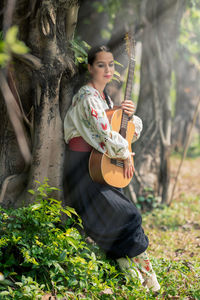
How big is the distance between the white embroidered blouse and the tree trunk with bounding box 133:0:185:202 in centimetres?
221

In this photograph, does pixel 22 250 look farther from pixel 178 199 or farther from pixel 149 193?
pixel 178 199

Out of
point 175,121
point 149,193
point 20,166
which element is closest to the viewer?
point 20,166

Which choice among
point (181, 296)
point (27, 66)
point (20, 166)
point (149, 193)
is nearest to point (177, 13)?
point (149, 193)

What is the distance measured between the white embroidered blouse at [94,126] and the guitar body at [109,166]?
75 millimetres

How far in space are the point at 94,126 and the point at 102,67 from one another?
584mm

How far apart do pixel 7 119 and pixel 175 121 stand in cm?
653

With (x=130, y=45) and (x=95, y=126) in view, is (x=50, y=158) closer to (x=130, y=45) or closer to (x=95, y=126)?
(x=95, y=126)

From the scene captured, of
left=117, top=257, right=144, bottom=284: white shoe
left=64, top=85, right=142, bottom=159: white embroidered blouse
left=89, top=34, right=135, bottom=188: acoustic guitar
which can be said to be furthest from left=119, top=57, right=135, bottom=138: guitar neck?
left=117, top=257, right=144, bottom=284: white shoe

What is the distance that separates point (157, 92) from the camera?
5246 mm

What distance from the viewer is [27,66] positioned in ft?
10.5

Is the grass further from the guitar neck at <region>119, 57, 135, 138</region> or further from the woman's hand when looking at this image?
the guitar neck at <region>119, 57, 135, 138</region>

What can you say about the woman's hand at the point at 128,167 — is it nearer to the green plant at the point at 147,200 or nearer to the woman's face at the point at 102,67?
the woman's face at the point at 102,67

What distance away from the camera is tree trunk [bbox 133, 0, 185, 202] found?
5199 millimetres

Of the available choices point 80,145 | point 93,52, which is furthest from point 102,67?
point 80,145
